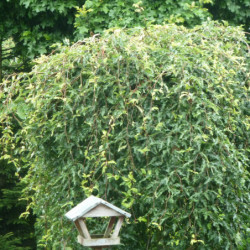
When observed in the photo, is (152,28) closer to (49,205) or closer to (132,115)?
(132,115)

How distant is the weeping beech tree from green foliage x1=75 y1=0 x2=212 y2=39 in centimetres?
170

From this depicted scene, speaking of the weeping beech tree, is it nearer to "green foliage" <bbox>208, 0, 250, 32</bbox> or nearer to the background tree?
the background tree

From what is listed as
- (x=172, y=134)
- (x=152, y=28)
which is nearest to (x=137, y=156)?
(x=172, y=134)

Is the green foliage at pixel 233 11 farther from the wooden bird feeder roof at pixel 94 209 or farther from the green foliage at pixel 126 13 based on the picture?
the wooden bird feeder roof at pixel 94 209

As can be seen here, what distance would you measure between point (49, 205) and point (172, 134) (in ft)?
3.69

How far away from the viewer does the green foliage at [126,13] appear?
4941mm

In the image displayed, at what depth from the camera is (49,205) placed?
3432 mm

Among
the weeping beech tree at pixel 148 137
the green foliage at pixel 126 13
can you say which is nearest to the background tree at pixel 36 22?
the green foliage at pixel 126 13

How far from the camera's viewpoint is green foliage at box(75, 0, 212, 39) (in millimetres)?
4941

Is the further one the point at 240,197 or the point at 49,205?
the point at 49,205

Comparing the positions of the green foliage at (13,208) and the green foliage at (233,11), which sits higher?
the green foliage at (233,11)

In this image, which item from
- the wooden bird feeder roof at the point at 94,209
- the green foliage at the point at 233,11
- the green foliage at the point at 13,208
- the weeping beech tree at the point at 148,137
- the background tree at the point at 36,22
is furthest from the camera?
the green foliage at the point at 13,208

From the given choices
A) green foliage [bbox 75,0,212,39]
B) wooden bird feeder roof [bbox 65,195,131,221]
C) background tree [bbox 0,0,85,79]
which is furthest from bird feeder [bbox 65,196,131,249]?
background tree [bbox 0,0,85,79]

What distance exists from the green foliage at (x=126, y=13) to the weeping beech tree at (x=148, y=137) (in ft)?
5.57
